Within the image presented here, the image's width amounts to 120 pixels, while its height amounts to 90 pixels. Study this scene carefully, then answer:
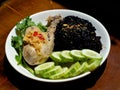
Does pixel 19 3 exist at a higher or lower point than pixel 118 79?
higher

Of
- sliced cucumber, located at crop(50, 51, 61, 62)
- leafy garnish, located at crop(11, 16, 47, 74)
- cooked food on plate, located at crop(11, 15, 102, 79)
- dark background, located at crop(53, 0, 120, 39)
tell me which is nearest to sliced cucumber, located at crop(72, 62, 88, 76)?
cooked food on plate, located at crop(11, 15, 102, 79)

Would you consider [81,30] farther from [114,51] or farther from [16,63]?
[16,63]

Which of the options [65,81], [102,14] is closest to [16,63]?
[65,81]

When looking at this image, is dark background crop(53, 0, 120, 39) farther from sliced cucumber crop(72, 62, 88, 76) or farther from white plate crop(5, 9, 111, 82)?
sliced cucumber crop(72, 62, 88, 76)

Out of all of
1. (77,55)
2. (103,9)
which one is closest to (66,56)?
(77,55)

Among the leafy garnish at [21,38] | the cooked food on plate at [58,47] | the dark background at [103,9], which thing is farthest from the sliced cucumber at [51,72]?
the dark background at [103,9]

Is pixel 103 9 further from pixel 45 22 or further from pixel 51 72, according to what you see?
pixel 51 72

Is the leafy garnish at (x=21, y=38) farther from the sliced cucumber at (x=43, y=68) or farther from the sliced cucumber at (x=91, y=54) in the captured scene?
the sliced cucumber at (x=91, y=54)
